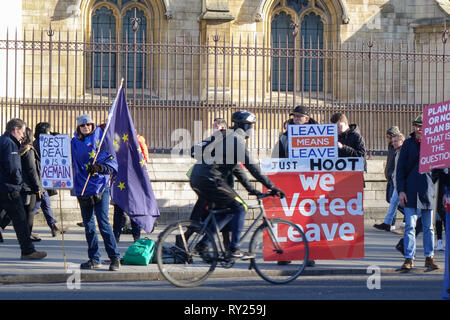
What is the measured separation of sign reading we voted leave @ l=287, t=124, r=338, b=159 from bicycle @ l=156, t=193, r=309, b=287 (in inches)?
57.9

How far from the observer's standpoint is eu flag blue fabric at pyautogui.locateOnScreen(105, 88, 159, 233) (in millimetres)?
11492

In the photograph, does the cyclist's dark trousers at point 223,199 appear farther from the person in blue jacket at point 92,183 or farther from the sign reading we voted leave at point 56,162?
the sign reading we voted leave at point 56,162

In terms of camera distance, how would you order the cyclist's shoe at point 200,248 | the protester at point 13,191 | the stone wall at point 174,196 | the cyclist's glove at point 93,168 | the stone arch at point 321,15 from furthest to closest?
the stone arch at point 321,15, the stone wall at point 174,196, the protester at point 13,191, the cyclist's glove at point 93,168, the cyclist's shoe at point 200,248

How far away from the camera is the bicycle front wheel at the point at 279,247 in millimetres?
9492

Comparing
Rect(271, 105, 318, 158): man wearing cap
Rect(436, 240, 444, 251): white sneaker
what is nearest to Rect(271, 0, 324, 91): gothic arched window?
Rect(436, 240, 444, 251): white sneaker

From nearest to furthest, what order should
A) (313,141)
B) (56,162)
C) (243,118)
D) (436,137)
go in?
1. (436,137)
2. (243,118)
3. (56,162)
4. (313,141)

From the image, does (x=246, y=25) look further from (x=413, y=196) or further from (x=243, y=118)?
(x=243, y=118)

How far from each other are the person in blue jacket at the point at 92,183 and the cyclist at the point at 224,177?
1.27m

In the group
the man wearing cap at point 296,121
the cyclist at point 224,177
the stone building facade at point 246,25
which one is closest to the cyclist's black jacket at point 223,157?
the cyclist at point 224,177

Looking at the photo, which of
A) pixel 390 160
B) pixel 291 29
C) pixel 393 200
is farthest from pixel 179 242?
pixel 291 29

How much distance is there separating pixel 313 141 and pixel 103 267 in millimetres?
2976

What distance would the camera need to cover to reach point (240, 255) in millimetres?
9367

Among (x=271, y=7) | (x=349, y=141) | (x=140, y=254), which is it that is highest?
(x=271, y=7)

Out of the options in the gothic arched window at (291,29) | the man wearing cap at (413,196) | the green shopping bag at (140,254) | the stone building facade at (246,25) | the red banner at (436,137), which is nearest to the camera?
the red banner at (436,137)
